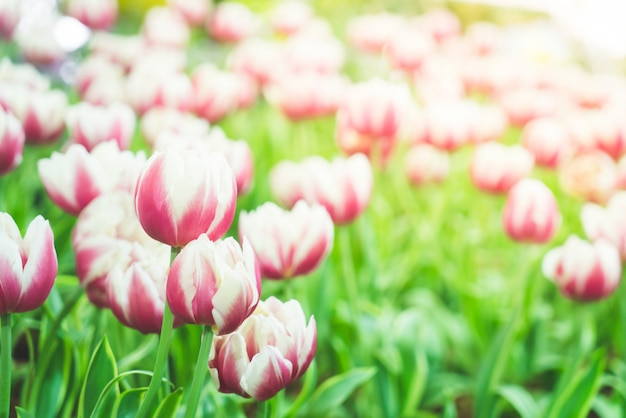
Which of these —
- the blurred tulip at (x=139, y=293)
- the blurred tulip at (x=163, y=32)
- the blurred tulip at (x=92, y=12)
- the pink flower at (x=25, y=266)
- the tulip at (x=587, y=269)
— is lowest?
the blurred tulip at (x=163, y=32)

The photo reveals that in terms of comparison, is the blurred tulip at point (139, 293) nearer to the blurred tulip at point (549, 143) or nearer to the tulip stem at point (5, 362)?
the tulip stem at point (5, 362)

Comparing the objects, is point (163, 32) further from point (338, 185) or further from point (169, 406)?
point (169, 406)

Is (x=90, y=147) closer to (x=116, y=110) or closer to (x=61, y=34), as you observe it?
(x=116, y=110)

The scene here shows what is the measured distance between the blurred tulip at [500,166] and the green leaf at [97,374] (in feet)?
3.66

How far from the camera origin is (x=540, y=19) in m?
6.53

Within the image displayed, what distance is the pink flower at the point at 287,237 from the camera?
0.96 metres

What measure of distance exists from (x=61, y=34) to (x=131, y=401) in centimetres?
183

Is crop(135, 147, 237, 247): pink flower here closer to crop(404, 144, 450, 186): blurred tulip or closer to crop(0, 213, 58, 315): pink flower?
crop(0, 213, 58, 315): pink flower

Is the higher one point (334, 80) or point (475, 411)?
point (334, 80)

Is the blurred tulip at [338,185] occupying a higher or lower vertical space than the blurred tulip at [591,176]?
higher

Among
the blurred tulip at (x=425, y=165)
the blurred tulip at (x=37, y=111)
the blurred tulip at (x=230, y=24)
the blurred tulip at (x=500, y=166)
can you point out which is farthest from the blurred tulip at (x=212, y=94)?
the blurred tulip at (x=230, y=24)

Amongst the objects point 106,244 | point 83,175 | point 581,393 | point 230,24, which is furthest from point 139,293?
point 230,24

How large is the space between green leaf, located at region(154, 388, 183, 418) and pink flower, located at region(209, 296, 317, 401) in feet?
0.16

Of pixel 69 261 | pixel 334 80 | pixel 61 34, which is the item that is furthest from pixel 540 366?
pixel 61 34
